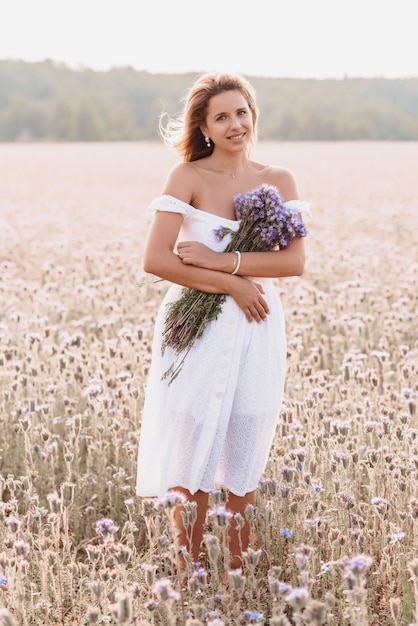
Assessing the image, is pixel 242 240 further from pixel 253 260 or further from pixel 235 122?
pixel 235 122

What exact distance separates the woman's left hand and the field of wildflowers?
0.89 metres

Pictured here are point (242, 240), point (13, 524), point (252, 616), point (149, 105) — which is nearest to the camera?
point (252, 616)

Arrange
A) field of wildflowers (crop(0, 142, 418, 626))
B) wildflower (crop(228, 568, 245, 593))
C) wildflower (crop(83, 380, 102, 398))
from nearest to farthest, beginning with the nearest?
wildflower (crop(228, 568, 245, 593)) → field of wildflowers (crop(0, 142, 418, 626)) → wildflower (crop(83, 380, 102, 398))

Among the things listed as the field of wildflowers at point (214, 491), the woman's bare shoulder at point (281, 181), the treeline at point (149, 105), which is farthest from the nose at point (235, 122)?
the treeline at point (149, 105)

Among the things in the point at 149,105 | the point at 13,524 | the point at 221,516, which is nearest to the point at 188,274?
the point at 221,516

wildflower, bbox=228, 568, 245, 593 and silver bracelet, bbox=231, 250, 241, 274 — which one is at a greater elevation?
silver bracelet, bbox=231, 250, 241, 274

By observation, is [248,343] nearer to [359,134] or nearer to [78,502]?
[78,502]

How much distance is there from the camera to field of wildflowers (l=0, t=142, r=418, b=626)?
10.1 feet

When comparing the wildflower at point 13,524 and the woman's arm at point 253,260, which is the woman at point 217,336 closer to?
the woman's arm at point 253,260

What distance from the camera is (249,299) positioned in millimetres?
3477

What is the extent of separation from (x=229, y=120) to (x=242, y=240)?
0.52 metres

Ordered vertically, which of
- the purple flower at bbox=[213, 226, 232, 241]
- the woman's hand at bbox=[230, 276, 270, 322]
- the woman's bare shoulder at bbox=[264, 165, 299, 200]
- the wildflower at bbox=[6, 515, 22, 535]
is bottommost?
the wildflower at bbox=[6, 515, 22, 535]

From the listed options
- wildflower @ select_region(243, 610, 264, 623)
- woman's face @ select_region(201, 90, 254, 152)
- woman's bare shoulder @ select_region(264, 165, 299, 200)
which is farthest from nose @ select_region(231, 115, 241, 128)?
wildflower @ select_region(243, 610, 264, 623)

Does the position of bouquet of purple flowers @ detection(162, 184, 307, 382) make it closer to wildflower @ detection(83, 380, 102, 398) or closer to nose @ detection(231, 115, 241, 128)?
nose @ detection(231, 115, 241, 128)
